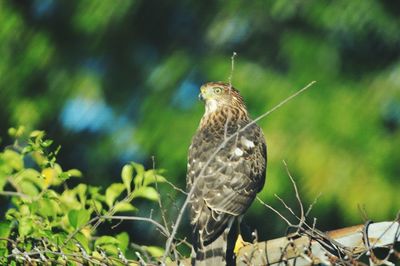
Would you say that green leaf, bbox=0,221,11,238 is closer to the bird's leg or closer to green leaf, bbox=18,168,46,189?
green leaf, bbox=18,168,46,189

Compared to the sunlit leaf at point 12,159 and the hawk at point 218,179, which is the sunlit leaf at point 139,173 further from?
the sunlit leaf at point 12,159

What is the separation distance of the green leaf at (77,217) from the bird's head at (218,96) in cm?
122

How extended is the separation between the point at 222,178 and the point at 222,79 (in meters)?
0.64

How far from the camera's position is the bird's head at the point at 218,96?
5.52m

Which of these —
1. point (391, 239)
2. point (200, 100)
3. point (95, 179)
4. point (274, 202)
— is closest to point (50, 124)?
point (95, 179)

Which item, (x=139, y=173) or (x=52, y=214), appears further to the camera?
(x=139, y=173)

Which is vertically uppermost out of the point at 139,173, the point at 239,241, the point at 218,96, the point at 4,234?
the point at 218,96

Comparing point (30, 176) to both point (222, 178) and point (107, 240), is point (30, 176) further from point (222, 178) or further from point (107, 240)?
point (222, 178)

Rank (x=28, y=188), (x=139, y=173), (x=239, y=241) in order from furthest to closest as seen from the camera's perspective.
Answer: (x=239, y=241)
(x=28, y=188)
(x=139, y=173)

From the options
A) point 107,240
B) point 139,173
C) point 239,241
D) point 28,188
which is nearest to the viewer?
point 107,240

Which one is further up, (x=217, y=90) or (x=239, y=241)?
(x=217, y=90)

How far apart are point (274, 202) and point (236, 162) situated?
0.29m

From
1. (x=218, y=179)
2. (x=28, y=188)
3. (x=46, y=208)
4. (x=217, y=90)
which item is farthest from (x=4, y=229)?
(x=217, y=90)

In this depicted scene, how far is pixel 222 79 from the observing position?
5523mm
